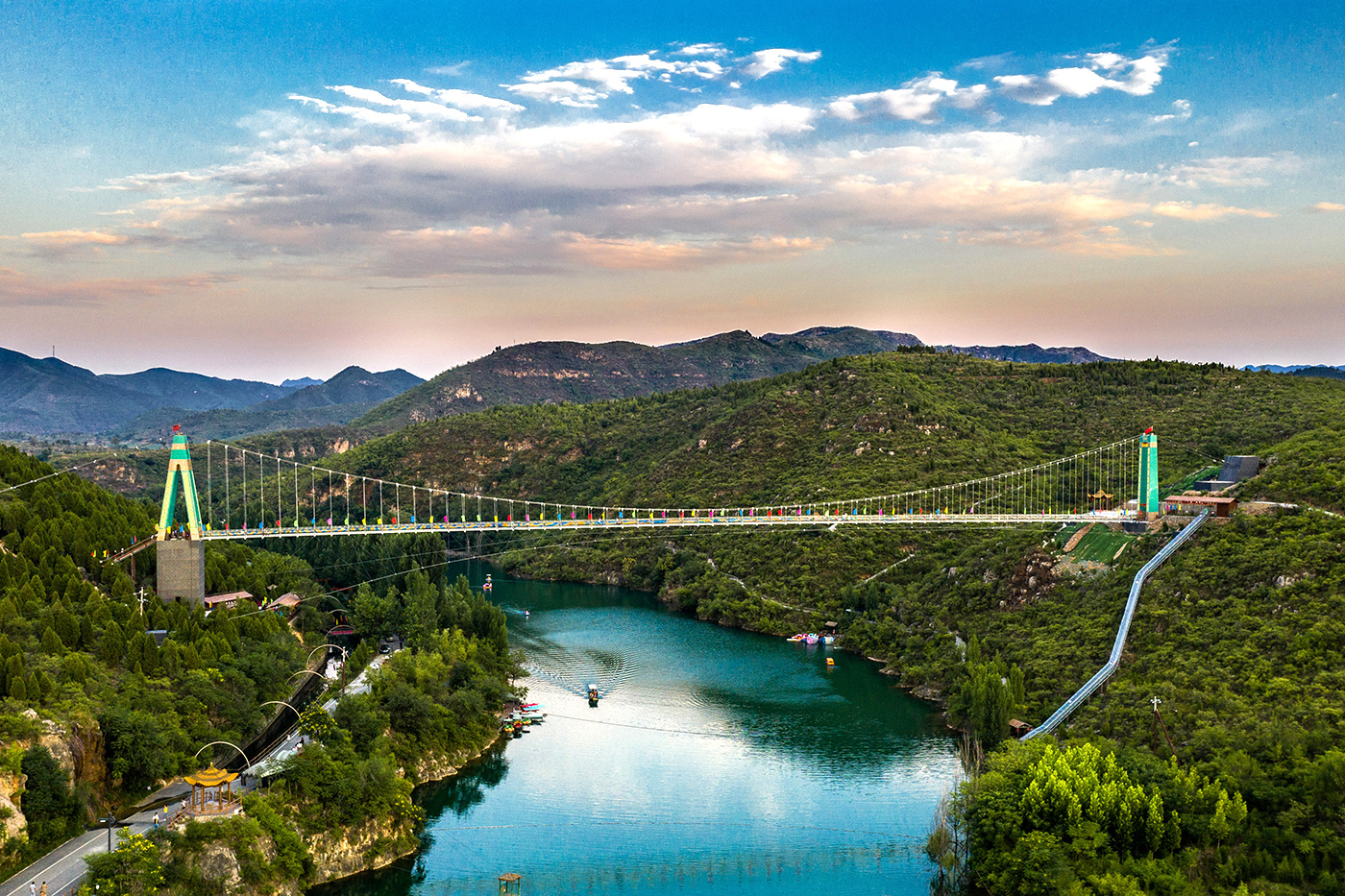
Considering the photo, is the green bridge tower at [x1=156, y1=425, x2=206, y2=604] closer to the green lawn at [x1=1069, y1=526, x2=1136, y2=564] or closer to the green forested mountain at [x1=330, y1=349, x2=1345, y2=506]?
the green forested mountain at [x1=330, y1=349, x2=1345, y2=506]

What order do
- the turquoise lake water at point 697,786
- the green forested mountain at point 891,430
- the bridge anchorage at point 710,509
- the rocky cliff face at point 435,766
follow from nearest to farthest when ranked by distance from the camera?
the turquoise lake water at point 697,786
the rocky cliff face at point 435,766
the bridge anchorage at point 710,509
the green forested mountain at point 891,430

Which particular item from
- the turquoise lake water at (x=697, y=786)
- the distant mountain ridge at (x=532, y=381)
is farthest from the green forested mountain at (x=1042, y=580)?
the distant mountain ridge at (x=532, y=381)

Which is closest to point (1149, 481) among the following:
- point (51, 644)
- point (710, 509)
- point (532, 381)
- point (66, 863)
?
point (710, 509)

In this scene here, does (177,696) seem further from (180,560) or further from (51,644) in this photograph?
→ (180,560)

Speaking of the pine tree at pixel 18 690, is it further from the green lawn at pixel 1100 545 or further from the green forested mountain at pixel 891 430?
the green forested mountain at pixel 891 430

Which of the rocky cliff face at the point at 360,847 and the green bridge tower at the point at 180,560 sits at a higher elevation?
the green bridge tower at the point at 180,560

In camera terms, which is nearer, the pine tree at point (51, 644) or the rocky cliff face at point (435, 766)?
the pine tree at point (51, 644)
